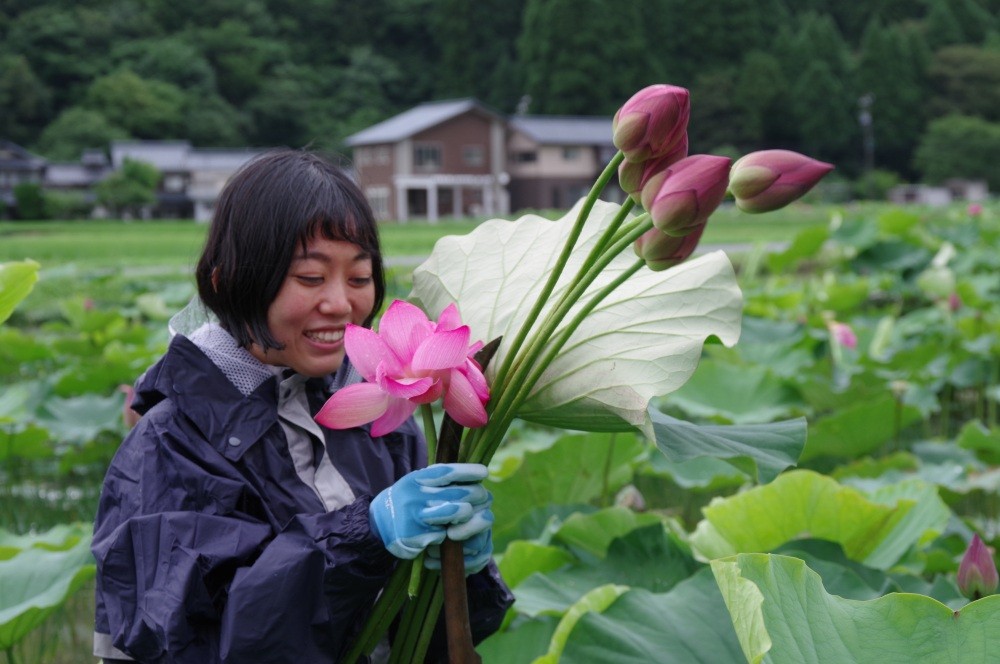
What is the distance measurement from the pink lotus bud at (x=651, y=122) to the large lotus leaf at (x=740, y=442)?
0.52 feet

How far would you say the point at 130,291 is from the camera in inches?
213

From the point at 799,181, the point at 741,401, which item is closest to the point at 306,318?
the point at 799,181

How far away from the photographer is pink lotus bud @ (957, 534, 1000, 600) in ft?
2.93

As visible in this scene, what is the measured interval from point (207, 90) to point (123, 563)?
1159 inches

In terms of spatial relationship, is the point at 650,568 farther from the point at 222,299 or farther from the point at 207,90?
the point at 207,90

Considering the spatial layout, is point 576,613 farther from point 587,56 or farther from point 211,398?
point 587,56

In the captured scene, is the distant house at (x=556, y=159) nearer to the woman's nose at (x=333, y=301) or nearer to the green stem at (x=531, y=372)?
the woman's nose at (x=333, y=301)

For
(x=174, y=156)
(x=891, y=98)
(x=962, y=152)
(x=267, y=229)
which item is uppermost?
(x=891, y=98)

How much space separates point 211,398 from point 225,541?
0.13 m

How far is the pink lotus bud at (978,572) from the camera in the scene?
89 cm

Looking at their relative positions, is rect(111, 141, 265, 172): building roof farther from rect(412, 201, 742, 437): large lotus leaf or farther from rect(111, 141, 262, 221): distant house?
rect(412, 201, 742, 437): large lotus leaf

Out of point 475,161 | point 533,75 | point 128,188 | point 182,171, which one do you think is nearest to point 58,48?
point 182,171

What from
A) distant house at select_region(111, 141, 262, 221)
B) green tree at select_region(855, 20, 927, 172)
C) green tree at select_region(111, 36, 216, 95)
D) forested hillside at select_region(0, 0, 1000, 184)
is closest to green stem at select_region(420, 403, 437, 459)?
distant house at select_region(111, 141, 262, 221)

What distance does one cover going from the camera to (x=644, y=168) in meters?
0.59
